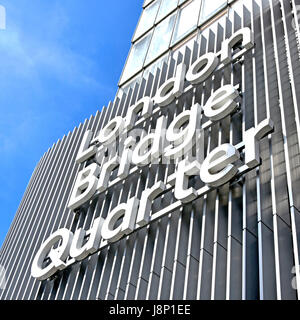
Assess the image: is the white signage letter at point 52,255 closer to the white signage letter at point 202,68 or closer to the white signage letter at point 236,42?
the white signage letter at point 202,68

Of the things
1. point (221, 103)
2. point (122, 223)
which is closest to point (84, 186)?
point (122, 223)

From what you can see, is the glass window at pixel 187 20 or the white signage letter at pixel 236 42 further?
the glass window at pixel 187 20

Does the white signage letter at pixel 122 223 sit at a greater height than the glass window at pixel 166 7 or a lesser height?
lesser

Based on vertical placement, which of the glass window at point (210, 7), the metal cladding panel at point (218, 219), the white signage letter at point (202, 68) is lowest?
the metal cladding panel at point (218, 219)

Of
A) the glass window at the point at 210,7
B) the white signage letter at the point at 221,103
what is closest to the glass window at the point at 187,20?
the glass window at the point at 210,7

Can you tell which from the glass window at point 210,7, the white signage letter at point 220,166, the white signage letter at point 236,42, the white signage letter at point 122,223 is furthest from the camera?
the glass window at point 210,7

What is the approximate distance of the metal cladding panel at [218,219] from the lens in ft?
32.2

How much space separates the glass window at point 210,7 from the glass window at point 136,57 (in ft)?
10.9

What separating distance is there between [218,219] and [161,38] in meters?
14.2

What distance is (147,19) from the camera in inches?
1053

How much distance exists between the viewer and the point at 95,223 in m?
14.5

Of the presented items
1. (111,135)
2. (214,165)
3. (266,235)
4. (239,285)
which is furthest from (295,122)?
(111,135)

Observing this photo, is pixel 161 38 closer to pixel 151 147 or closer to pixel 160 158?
pixel 151 147
